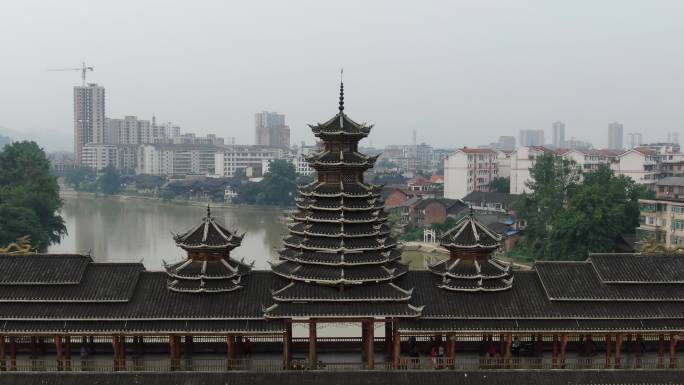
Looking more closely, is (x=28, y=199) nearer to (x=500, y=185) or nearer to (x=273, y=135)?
(x=500, y=185)

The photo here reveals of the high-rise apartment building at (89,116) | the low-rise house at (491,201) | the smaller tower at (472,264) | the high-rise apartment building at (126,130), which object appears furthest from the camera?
the high-rise apartment building at (126,130)

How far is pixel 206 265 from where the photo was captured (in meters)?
16.0

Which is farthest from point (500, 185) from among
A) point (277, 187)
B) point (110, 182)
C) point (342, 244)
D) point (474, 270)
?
point (110, 182)

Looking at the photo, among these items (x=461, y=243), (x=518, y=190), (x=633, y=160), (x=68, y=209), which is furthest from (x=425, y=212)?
(x=68, y=209)

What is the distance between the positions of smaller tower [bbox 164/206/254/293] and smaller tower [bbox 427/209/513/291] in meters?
5.43

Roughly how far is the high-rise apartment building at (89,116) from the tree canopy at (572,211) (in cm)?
11107

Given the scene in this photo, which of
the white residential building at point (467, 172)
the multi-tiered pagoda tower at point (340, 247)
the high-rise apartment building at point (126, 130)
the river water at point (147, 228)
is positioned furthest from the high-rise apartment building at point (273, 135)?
the multi-tiered pagoda tower at point (340, 247)

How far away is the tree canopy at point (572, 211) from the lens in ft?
109

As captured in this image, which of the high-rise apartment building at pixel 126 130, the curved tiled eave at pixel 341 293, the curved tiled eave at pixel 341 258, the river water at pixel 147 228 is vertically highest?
the high-rise apartment building at pixel 126 130

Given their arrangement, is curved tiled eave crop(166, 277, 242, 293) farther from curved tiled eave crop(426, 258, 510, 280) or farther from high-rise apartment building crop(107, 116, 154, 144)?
high-rise apartment building crop(107, 116, 154, 144)

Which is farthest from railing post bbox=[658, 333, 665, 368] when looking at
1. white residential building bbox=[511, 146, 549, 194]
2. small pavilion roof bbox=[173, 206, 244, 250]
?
white residential building bbox=[511, 146, 549, 194]

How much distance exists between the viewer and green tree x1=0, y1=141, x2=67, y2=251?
33.0 meters

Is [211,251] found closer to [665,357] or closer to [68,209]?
[665,357]

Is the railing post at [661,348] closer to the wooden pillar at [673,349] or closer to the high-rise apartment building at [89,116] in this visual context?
the wooden pillar at [673,349]
